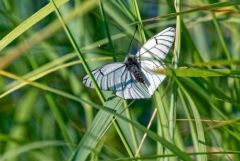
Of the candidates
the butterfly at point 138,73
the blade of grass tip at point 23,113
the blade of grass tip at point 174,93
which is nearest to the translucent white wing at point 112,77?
the butterfly at point 138,73

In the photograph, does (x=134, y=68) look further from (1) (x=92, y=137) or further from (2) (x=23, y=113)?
(2) (x=23, y=113)

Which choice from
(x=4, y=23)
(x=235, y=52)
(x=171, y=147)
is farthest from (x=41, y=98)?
(x=171, y=147)

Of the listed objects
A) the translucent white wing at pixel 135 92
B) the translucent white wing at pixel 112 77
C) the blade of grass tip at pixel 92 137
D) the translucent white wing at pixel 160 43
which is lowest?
the blade of grass tip at pixel 92 137

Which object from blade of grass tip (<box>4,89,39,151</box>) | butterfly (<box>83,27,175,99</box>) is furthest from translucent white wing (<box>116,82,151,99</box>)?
blade of grass tip (<box>4,89,39,151</box>)

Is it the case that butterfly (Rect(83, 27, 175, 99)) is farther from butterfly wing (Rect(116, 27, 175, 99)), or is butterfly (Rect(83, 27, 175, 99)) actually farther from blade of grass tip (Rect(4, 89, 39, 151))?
blade of grass tip (Rect(4, 89, 39, 151))

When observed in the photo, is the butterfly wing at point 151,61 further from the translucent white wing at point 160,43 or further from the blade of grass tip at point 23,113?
the blade of grass tip at point 23,113

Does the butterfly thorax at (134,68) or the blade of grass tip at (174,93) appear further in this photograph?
the butterfly thorax at (134,68)
